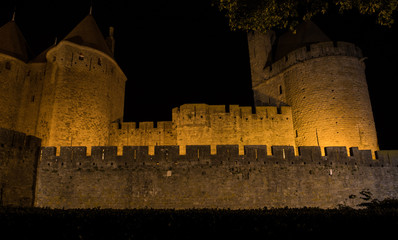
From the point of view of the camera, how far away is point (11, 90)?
18.3 meters

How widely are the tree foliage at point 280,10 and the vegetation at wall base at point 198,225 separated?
20.3 feet

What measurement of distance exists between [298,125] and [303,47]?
5.00 meters

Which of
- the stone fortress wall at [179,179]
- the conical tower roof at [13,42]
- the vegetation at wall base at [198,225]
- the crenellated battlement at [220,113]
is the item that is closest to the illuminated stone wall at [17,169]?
the stone fortress wall at [179,179]

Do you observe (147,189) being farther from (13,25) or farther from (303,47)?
(13,25)

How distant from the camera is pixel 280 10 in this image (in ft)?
32.2

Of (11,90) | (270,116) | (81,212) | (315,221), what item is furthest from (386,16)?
(11,90)

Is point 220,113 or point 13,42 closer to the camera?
point 220,113

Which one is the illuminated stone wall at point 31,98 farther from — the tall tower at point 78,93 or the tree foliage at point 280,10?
the tree foliage at point 280,10

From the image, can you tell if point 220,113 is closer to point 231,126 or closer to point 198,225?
point 231,126

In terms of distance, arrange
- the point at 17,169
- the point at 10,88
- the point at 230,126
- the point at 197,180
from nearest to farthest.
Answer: the point at 197,180 < the point at 17,169 < the point at 230,126 < the point at 10,88

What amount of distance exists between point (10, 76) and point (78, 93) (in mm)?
5080

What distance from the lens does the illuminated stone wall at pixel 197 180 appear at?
11.5 meters

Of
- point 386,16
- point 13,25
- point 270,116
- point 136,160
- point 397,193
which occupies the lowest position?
point 397,193

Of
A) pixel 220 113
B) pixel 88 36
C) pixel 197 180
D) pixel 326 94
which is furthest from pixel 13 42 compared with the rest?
pixel 326 94
